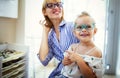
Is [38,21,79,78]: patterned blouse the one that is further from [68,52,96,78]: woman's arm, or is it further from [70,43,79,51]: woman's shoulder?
A: [68,52,96,78]: woman's arm

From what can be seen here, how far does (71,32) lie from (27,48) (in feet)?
1.72

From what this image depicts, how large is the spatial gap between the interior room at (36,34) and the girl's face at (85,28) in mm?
53

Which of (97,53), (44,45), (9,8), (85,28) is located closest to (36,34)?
(44,45)

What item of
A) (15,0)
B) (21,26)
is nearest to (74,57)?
(21,26)

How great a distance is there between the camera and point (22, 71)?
165cm

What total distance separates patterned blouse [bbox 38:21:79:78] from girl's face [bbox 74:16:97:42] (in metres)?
0.06

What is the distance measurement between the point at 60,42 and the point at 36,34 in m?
0.28

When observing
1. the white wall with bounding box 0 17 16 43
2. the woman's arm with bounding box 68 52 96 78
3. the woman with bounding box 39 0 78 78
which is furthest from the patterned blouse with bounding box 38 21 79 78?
the white wall with bounding box 0 17 16 43

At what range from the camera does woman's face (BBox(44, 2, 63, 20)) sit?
1466 mm

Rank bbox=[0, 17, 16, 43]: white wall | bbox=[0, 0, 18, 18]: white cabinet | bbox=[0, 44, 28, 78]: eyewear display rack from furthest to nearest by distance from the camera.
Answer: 1. bbox=[0, 17, 16, 43]: white wall
2. bbox=[0, 0, 18, 18]: white cabinet
3. bbox=[0, 44, 28, 78]: eyewear display rack

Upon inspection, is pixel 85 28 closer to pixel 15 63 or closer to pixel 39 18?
pixel 39 18

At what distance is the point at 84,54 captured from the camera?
1.41 m

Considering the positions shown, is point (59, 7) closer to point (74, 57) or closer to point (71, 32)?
point (71, 32)

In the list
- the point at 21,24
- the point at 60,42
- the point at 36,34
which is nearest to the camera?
the point at 60,42
